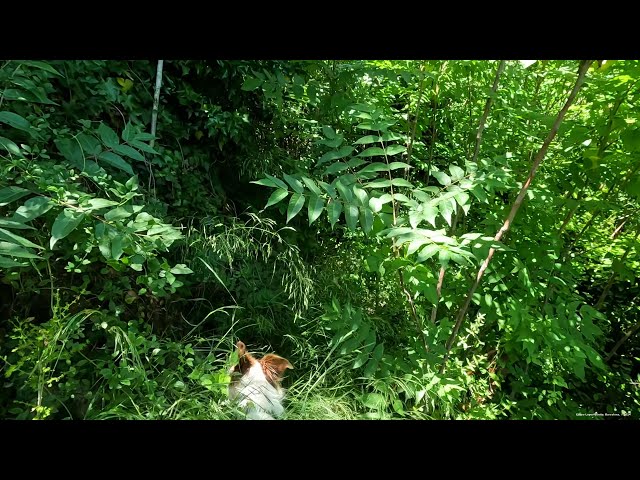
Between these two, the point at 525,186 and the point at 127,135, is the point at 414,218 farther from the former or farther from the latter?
the point at 127,135

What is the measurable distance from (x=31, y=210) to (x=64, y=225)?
0.33 feet

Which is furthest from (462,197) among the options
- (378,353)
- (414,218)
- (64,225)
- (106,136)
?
(106,136)

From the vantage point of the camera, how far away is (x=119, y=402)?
64.5 inches

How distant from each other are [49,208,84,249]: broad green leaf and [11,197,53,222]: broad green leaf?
0.05 m

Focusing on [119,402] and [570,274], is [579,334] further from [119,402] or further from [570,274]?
[119,402]

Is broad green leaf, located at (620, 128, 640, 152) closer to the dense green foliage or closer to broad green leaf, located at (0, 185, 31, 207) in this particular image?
the dense green foliage

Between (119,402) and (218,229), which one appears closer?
(119,402)

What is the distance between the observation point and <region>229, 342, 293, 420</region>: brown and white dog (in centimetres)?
177

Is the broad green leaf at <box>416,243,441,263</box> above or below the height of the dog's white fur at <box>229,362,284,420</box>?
above

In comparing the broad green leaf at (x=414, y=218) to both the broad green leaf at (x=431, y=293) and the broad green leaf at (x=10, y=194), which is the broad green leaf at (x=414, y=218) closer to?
the broad green leaf at (x=431, y=293)

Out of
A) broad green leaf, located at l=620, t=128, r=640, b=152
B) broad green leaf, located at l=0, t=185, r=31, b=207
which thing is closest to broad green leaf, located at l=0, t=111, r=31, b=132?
broad green leaf, located at l=0, t=185, r=31, b=207

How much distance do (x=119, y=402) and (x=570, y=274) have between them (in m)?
2.02
